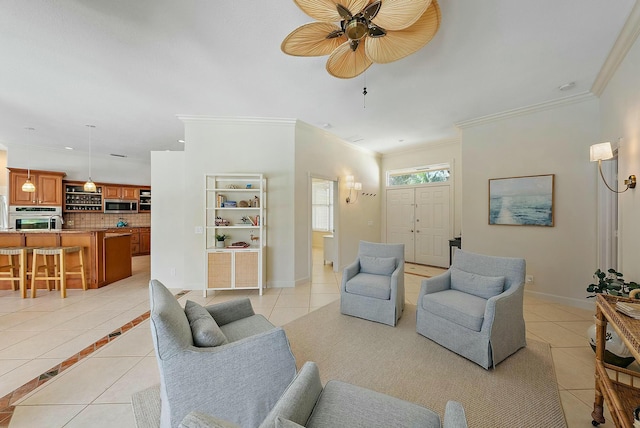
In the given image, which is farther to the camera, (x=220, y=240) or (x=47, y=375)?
(x=220, y=240)

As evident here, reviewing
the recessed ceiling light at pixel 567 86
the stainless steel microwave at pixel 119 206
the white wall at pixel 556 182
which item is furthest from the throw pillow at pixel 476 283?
the stainless steel microwave at pixel 119 206

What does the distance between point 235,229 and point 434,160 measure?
4.82 meters

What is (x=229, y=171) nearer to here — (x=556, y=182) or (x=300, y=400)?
(x=300, y=400)

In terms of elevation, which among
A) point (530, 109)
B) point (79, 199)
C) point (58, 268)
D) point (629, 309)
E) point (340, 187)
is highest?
point (530, 109)

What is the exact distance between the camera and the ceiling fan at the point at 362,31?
148 centimetres

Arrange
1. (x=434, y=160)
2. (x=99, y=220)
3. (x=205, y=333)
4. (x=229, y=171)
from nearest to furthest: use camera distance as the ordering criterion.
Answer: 1. (x=205, y=333)
2. (x=229, y=171)
3. (x=434, y=160)
4. (x=99, y=220)

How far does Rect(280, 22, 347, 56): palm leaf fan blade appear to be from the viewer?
1702 millimetres

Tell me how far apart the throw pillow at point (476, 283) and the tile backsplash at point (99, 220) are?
8678 millimetres

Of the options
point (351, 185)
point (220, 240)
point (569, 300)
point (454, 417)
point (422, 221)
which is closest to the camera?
point (454, 417)

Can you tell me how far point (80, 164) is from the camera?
6.59m

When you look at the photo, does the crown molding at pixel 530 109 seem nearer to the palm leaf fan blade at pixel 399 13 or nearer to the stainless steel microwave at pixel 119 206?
the palm leaf fan blade at pixel 399 13

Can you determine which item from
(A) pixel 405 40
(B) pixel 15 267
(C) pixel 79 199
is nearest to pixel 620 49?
(A) pixel 405 40

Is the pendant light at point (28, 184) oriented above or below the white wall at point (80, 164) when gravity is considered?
below

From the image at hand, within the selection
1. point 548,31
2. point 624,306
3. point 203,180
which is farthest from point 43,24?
point 624,306
